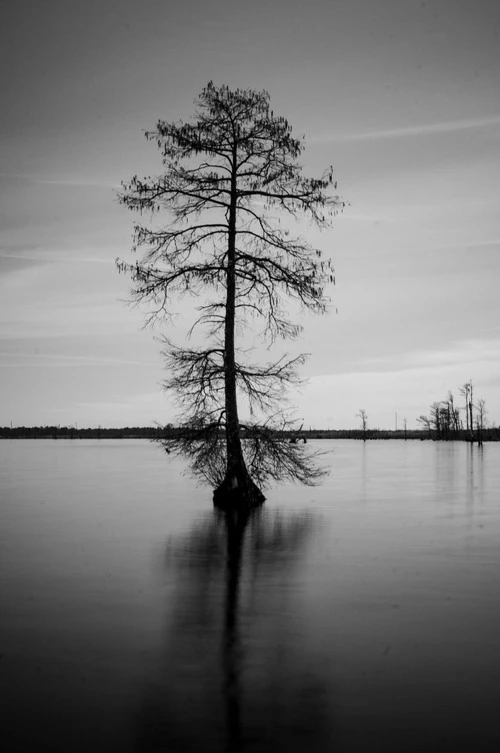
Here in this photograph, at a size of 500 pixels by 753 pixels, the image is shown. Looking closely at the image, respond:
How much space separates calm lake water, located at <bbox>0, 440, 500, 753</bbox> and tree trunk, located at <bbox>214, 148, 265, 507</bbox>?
3840 mm

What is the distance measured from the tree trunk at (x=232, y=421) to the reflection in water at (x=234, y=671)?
360 inches

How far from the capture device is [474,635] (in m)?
8.38

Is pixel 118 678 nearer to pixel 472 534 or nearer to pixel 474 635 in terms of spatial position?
pixel 474 635

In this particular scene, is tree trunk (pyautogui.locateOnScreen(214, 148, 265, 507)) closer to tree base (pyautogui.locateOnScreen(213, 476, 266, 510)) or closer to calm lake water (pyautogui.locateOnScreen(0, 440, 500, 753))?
tree base (pyautogui.locateOnScreen(213, 476, 266, 510))

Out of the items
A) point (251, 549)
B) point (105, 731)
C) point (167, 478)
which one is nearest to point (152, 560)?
point (251, 549)

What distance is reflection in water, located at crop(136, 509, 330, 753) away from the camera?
5500 millimetres

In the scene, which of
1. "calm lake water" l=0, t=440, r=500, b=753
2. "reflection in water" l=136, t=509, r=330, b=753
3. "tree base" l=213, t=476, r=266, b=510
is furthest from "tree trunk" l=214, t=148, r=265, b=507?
"reflection in water" l=136, t=509, r=330, b=753

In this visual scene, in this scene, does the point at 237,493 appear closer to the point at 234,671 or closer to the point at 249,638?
the point at 249,638


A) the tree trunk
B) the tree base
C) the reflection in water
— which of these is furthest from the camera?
the tree base

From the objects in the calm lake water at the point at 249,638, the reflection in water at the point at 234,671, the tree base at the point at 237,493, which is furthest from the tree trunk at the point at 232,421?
the reflection in water at the point at 234,671

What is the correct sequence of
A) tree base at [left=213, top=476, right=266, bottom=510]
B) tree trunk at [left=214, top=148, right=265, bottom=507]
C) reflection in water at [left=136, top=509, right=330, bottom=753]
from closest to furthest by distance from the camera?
reflection in water at [left=136, top=509, right=330, bottom=753] < tree trunk at [left=214, top=148, right=265, bottom=507] < tree base at [left=213, top=476, right=266, bottom=510]

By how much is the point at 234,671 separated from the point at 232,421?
15724 millimetres

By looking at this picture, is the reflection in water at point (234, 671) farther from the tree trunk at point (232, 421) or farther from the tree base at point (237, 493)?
the tree base at point (237, 493)

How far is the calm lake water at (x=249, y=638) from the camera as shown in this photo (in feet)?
18.4
